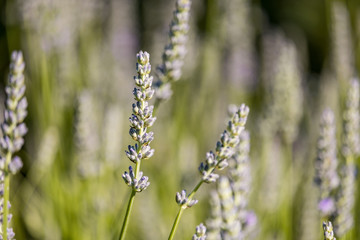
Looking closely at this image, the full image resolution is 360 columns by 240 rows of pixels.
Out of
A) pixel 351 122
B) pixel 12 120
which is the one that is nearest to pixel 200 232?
pixel 12 120

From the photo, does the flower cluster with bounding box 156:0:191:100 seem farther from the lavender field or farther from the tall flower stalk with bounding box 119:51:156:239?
the tall flower stalk with bounding box 119:51:156:239

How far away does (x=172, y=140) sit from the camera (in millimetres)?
1442

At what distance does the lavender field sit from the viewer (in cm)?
50

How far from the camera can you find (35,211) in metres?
1.43

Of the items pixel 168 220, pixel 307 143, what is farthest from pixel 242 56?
pixel 168 220

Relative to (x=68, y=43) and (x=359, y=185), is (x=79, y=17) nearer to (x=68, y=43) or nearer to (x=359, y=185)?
(x=68, y=43)

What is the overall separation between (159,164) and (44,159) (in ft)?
2.64

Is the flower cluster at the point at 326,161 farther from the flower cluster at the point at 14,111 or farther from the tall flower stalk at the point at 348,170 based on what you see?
the flower cluster at the point at 14,111

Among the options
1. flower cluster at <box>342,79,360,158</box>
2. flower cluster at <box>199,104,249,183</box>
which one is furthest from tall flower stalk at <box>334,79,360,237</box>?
flower cluster at <box>199,104,249,183</box>

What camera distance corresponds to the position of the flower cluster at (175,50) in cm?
61

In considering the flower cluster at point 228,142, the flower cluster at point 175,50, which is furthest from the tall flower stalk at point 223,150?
the flower cluster at point 175,50

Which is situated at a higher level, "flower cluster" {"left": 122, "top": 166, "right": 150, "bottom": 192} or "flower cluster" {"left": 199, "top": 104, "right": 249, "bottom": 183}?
"flower cluster" {"left": 199, "top": 104, "right": 249, "bottom": 183}

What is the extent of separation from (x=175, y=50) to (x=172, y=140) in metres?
0.83

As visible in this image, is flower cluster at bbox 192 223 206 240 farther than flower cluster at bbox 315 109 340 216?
No
